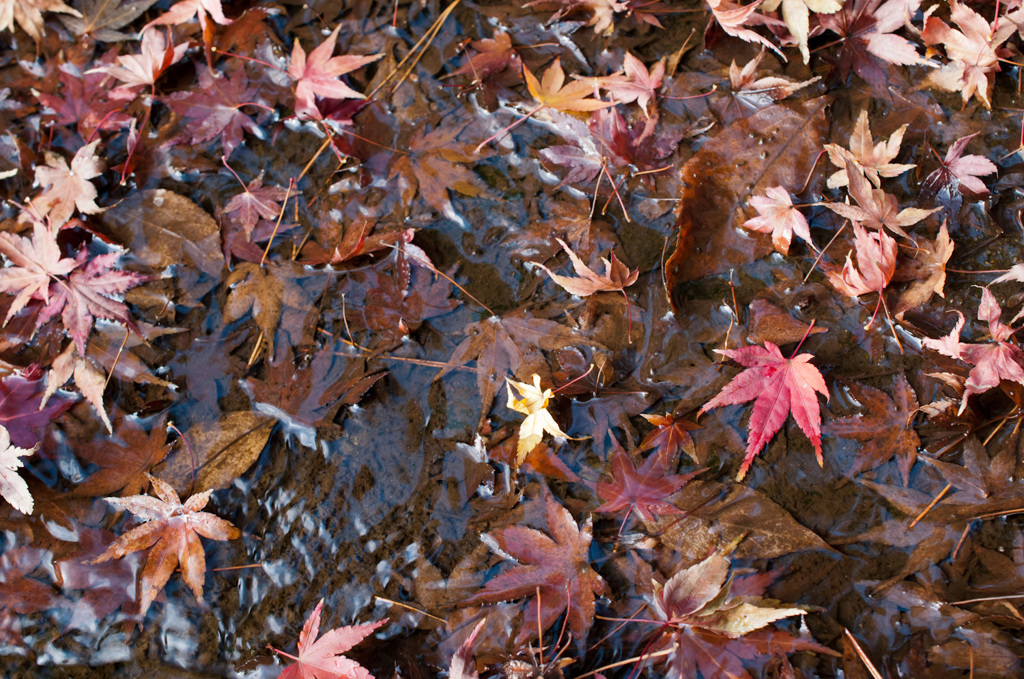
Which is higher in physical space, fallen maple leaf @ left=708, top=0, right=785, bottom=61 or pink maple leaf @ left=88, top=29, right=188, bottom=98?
fallen maple leaf @ left=708, top=0, right=785, bottom=61

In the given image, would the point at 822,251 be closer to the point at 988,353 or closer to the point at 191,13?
the point at 988,353

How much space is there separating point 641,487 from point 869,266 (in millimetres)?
970

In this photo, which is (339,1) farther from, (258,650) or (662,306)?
(258,650)

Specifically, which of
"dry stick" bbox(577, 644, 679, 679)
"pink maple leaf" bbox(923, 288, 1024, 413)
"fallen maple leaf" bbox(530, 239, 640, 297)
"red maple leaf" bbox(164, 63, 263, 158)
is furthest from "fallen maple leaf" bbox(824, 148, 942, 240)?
"red maple leaf" bbox(164, 63, 263, 158)

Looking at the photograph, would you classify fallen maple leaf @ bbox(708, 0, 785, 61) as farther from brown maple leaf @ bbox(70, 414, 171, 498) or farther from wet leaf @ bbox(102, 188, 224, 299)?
brown maple leaf @ bbox(70, 414, 171, 498)

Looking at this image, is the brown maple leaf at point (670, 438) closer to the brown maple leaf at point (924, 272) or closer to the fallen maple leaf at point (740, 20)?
the brown maple leaf at point (924, 272)

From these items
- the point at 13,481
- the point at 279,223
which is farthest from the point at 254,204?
the point at 13,481

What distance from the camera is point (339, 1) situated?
93.2 inches

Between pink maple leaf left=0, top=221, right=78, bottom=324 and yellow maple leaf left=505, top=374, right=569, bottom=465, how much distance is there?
1642 mm

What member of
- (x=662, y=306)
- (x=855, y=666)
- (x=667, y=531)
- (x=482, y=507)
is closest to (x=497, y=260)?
(x=662, y=306)

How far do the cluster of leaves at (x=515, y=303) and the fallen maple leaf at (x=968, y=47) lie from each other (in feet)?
0.03

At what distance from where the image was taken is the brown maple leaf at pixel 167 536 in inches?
67.8

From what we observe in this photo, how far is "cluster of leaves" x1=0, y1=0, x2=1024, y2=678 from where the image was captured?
160 cm

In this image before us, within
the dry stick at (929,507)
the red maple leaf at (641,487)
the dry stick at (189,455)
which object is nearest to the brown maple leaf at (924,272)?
the dry stick at (929,507)
